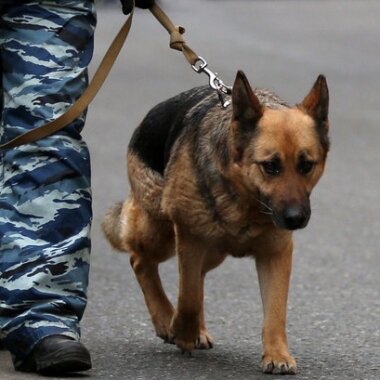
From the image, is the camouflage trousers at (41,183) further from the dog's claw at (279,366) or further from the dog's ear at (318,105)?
the dog's ear at (318,105)

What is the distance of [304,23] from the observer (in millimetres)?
25891

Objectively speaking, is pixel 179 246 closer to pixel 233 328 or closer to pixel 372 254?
pixel 233 328

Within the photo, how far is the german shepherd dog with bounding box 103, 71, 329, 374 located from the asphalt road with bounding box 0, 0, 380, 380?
0.23 metres

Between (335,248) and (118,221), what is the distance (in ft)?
9.94

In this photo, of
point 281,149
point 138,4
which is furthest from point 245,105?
point 138,4

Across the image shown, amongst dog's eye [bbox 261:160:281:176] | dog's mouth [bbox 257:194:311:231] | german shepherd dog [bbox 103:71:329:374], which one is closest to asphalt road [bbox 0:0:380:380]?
german shepherd dog [bbox 103:71:329:374]

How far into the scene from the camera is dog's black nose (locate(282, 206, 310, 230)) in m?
5.32

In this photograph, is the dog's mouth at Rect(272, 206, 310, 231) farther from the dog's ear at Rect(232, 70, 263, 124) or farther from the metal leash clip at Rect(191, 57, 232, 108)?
the metal leash clip at Rect(191, 57, 232, 108)

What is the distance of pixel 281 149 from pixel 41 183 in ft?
2.86

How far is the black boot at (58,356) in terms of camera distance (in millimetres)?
5262

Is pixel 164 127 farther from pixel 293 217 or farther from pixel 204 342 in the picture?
pixel 293 217

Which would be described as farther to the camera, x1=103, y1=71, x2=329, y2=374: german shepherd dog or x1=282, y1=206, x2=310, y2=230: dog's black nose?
x1=103, y1=71, x2=329, y2=374: german shepherd dog

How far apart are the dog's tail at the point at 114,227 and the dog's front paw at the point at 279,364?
1.20 meters

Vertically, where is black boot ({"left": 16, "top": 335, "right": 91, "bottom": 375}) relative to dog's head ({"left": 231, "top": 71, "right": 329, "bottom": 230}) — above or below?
below
